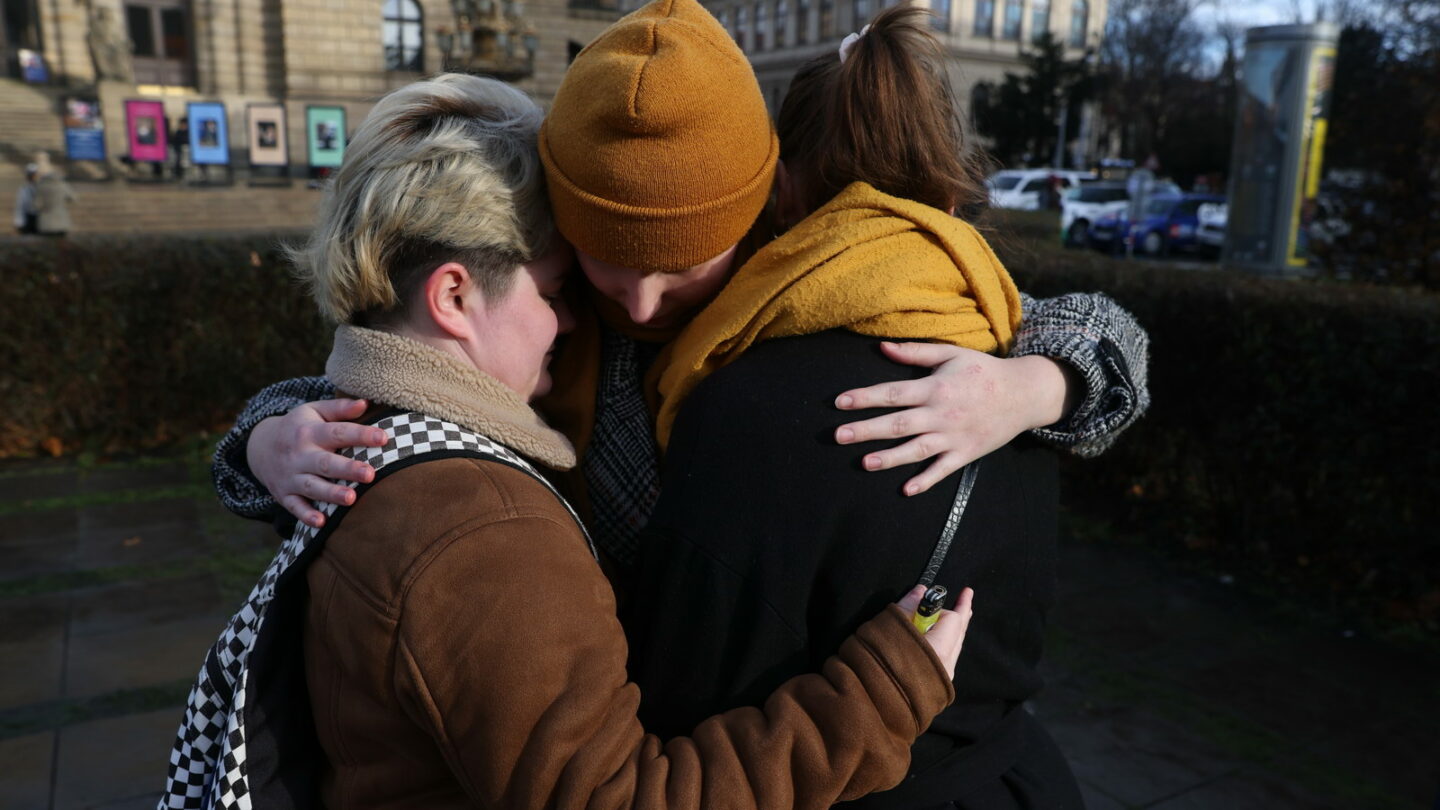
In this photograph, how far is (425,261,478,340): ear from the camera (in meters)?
1.49

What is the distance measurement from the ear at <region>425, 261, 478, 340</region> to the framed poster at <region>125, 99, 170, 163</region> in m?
28.0

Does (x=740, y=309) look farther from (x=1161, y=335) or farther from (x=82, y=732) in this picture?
(x=1161, y=335)

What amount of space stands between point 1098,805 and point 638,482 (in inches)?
107

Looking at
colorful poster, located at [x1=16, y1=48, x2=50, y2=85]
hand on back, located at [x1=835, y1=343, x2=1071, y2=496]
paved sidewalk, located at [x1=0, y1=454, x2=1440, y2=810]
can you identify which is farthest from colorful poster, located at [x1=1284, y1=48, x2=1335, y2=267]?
colorful poster, located at [x1=16, y1=48, x2=50, y2=85]

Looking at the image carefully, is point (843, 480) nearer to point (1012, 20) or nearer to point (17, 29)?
point (17, 29)

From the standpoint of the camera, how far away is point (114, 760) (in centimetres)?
381

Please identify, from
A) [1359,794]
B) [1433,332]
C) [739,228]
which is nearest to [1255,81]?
[1433,332]

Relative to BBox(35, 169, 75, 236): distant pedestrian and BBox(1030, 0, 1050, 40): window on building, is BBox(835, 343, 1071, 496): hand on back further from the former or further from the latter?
BBox(1030, 0, 1050, 40): window on building

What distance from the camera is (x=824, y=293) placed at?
1.34m

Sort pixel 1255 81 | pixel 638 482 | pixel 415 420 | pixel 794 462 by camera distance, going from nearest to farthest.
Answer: pixel 794 462 < pixel 415 420 < pixel 638 482 < pixel 1255 81

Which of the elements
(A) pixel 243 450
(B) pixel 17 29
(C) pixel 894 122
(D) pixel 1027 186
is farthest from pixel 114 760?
(B) pixel 17 29

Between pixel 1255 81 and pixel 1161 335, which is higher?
pixel 1255 81

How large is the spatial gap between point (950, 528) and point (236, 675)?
984 millimetres

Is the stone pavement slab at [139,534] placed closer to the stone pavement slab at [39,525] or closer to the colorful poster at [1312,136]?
the stone pavement slab at [39,525]
